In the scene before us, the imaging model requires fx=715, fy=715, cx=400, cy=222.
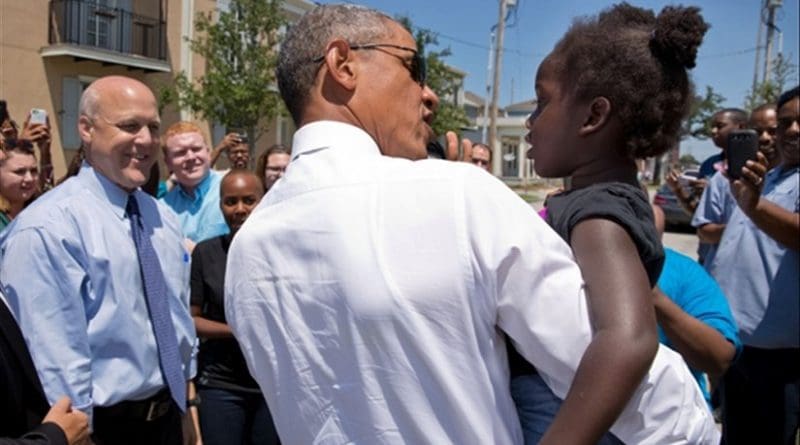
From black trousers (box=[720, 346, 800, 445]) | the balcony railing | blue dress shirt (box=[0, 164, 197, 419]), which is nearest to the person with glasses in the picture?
blue dress shirt (box=[0, 164, 197, 419])

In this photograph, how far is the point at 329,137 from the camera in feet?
4.44

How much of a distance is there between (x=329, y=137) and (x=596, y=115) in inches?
21.0

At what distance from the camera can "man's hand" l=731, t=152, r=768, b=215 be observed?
3.30 m

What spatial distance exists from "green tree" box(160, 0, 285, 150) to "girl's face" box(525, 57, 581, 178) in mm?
17822

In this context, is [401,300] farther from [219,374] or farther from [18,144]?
[18,144]

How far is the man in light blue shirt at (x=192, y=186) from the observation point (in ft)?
15.9

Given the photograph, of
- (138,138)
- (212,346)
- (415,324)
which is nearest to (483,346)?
(415,324)

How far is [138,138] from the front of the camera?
9.41ft

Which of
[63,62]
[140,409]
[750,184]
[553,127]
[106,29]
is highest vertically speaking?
[106,29]

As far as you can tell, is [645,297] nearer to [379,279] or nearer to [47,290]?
[379,279]

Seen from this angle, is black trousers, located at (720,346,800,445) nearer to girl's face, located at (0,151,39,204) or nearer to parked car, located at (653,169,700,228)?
girl's face, located at (0,151,39,204)

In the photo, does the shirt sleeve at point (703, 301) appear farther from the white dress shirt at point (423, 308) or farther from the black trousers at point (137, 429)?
the black trousers at point (137, 429)

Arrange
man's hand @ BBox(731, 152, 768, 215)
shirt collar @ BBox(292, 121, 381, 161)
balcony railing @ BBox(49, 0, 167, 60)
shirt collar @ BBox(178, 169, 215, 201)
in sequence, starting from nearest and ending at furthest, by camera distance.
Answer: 1. shirt collar @ BBox(292, 121, 381, 161)
2. man's hand @ BBox(731, 152, 768, 215)
3. shirt collar @ BBox(178, 169, 215, 201)
4. balcony railing @ BBox(49, 0, 167, 60)

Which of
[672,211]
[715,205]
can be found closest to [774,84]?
[672,211]
